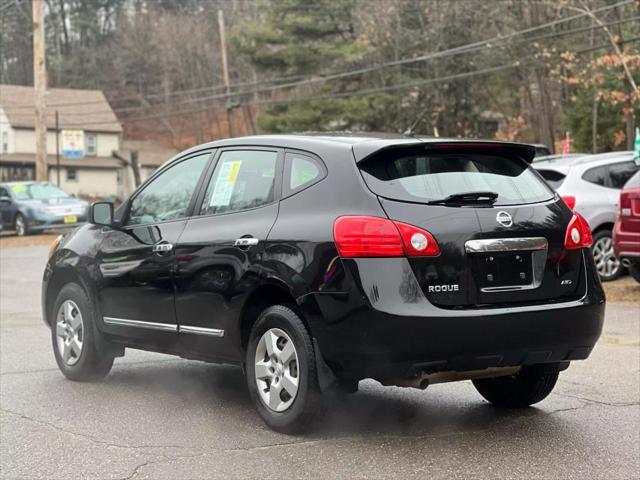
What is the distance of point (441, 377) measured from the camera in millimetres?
5207

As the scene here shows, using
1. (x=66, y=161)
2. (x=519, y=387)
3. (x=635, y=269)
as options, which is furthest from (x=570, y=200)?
(x=66, y=161)

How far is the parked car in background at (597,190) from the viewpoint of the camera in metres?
13.4

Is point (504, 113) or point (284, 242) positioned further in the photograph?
point (504, 113)

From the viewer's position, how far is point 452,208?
514 cm

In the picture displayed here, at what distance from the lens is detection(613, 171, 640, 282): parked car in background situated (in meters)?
11.3

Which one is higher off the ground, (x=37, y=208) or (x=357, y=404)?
(x=37, y=208)

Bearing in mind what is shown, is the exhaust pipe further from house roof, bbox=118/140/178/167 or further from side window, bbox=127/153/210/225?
house roof, bbox=118/140/178/167

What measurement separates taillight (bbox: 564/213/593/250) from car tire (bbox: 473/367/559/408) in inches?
33.6

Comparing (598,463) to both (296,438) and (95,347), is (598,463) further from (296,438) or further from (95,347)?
(95,347)

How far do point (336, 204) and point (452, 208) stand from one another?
63 centimetres

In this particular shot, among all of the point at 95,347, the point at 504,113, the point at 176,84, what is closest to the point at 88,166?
the point at 176,84

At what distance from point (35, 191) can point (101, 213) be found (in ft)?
81.0

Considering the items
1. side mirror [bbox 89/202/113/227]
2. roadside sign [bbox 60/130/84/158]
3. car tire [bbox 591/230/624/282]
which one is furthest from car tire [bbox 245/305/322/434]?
roadside sign [bbox 60/130/84/158]

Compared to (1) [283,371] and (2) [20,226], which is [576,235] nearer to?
(1) [283,371]
